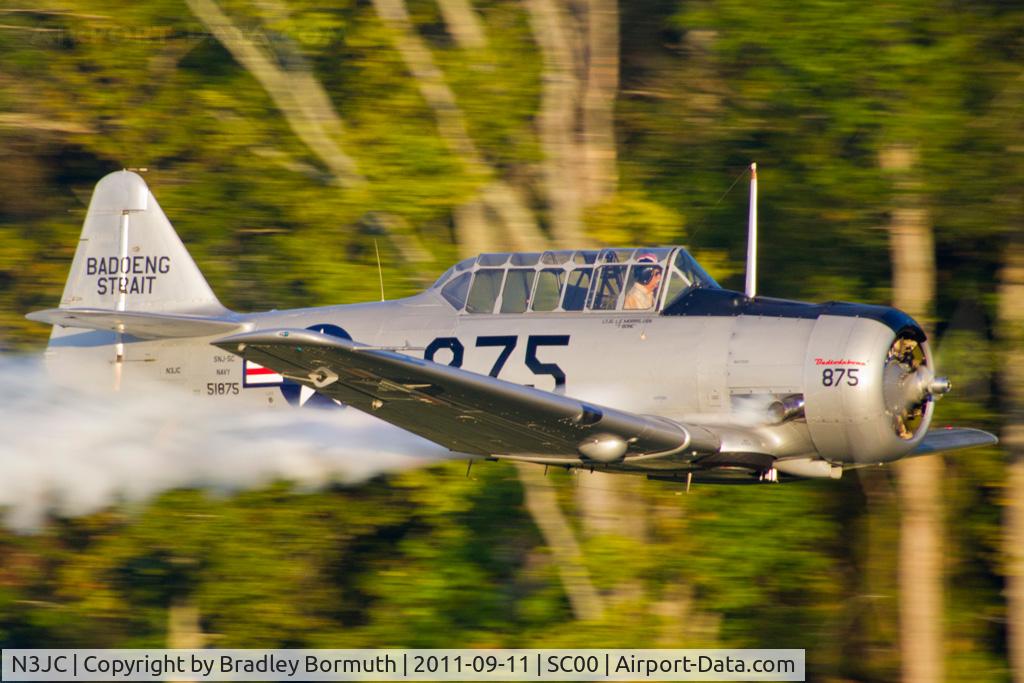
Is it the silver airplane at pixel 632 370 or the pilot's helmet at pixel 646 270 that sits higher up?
the pilot's helmet at pixel 646 270

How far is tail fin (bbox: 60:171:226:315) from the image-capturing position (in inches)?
434

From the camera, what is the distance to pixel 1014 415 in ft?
37.8

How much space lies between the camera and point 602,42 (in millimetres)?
13555

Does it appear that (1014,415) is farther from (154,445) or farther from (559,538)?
(154,445)

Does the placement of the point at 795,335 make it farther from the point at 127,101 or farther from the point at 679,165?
the point at 127,101

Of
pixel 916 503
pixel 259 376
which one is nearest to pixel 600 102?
pixel 916 503

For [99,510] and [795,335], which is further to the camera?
[99,510]

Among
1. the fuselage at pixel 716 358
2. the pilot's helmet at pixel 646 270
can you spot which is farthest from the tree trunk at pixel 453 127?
the pilot's helmet at pixel 646 270

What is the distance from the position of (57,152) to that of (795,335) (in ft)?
33.1

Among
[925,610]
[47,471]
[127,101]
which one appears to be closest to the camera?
[47,471]

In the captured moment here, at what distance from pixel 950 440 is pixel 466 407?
139 inches

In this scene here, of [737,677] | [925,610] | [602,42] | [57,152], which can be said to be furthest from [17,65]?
[925,610]

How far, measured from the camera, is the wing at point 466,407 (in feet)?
22.6

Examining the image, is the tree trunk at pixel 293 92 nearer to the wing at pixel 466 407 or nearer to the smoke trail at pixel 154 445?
the smoke trail at pixel 154 445
